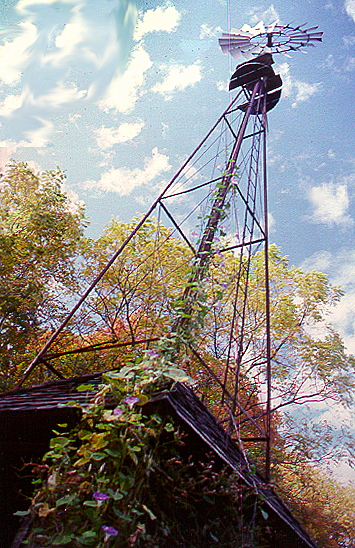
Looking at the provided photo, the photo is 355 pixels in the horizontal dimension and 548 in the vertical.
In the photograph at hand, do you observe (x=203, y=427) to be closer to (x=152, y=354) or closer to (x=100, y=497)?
(x=152, y=354)

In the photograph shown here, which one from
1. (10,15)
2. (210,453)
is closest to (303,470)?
(210,453)

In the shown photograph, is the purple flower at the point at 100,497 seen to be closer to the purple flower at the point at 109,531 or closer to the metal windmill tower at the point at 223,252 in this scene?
the purple flower at the point at 109,531

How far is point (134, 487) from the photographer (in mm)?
1068

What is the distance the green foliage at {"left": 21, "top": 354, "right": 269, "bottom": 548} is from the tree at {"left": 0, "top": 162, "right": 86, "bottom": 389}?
13.1 ft

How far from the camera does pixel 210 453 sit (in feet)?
4.00

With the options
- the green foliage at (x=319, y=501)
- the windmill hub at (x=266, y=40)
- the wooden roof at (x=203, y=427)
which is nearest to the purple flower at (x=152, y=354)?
the wooden roof at (x=203, y=427)

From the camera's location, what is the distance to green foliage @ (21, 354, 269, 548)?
1.02 m

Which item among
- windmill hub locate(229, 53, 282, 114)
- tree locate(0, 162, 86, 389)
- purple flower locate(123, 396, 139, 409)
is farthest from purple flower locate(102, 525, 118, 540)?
tree locate(0, 162, 86, 389)

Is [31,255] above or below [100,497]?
above

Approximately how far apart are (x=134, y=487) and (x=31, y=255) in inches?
188

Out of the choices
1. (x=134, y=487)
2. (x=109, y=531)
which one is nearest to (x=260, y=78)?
(x=134, y=487)

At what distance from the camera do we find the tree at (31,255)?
16.3ft

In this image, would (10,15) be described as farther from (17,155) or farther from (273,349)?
(273,349)

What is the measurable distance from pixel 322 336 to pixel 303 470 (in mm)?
2039
